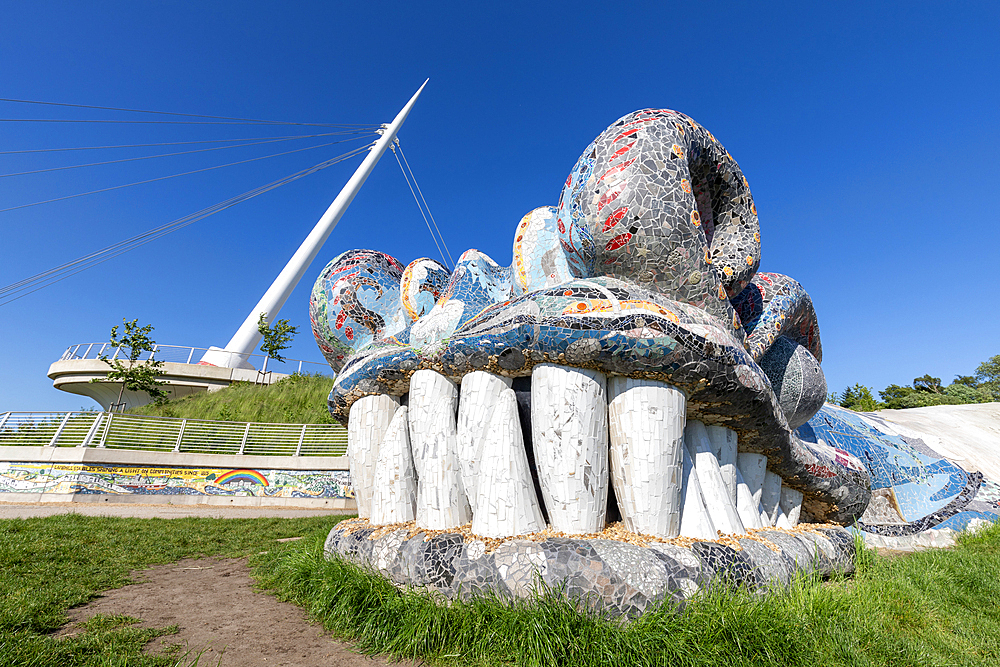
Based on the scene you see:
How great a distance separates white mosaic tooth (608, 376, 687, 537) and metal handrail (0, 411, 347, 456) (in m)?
→ 13.4

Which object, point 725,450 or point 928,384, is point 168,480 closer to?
point 725,450

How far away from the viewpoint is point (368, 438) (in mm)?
4305

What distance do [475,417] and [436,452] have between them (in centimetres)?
43

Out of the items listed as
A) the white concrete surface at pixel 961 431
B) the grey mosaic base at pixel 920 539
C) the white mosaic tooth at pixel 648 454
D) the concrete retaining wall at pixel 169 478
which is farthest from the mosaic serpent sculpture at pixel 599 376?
the concrete retaining wall at pixel 169 478

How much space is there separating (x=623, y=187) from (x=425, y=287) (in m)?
2.29

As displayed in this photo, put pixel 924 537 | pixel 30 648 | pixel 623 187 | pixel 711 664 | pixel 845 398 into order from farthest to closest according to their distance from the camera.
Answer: pixel 845 398
pixel 924 537
pixel 623 187
pixel 30 648
pixel 711 664

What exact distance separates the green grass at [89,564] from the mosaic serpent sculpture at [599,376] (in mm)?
1768

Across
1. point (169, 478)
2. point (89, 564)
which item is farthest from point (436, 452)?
point (169, 478)

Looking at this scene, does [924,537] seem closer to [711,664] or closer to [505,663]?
[711,664]

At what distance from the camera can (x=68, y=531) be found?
7.44 m

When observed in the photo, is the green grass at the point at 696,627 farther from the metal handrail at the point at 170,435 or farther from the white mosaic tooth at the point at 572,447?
the metal handrail at the point at 170,435

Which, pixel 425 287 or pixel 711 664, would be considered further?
pixel 425 287

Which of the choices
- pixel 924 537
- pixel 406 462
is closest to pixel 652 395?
pixel 406 462

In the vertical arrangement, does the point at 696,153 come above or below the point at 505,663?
above
